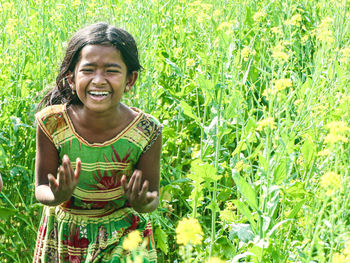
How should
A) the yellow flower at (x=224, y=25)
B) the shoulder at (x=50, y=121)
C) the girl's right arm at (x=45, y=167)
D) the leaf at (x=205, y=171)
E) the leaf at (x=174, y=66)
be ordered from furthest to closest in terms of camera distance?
the leaf at (x=174, y=66), the yellow flower at (x=224, y=25), the leaf at (x=205, y=171), the shoulder at (x=50, y=121), the girl's right arm at (x=45, y=167)

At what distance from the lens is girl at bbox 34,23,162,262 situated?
7.30 feet

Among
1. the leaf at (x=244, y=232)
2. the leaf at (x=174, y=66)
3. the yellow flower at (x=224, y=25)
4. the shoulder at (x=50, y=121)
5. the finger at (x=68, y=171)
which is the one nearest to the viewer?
the finger at (x=68, y=171)

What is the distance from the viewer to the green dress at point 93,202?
89.0 inches

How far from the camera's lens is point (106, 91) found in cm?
220

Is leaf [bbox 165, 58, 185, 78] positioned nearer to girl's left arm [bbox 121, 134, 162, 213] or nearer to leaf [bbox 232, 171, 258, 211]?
girl's left arm [bbox 121, 134, 162, 213]

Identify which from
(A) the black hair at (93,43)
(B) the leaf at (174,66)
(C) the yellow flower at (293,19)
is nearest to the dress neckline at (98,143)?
(A) the black hair at (93,43)

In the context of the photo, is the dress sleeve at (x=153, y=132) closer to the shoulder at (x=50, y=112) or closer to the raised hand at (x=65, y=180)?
the shoulder at (x=50, y=112)

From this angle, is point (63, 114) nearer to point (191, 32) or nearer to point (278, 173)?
point (278, 173)

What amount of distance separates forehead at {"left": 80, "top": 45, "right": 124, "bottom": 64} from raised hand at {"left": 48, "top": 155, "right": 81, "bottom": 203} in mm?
463

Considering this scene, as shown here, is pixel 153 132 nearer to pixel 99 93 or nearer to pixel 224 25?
pixel 99 93

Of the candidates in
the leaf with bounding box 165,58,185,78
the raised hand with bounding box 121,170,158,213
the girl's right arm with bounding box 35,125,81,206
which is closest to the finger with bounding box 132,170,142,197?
the raised hand with bounding box 121,170,158,213

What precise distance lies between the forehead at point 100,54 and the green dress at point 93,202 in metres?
0.23

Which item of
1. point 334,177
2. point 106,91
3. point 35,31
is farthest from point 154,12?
point 334,177

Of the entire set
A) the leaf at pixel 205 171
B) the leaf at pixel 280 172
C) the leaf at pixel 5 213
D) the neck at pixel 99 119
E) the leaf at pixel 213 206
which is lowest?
the leaf at pixel 5 213
